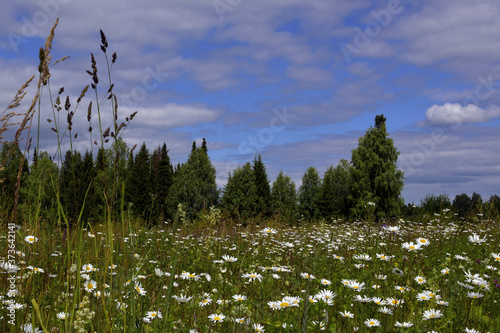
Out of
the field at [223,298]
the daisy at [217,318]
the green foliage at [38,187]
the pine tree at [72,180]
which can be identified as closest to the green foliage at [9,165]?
the green foliage at [38,187]

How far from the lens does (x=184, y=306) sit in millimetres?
3186

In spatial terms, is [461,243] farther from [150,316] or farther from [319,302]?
[150,316]

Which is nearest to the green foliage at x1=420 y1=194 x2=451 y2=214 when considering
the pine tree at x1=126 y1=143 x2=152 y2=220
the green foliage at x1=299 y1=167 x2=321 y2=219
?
the green foliage at x1=299 y1=167 x2=321 y2=219

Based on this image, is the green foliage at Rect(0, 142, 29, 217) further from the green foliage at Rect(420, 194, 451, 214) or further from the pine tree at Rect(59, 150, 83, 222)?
the green foliage at Rect(420, 194, 451, 214)

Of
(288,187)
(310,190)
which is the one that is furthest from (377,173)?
(288,187)

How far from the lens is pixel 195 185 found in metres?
26.9

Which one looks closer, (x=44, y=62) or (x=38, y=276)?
(x=44, y=62)

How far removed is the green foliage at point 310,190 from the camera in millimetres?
27703

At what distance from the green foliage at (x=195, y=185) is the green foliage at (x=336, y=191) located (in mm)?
8401

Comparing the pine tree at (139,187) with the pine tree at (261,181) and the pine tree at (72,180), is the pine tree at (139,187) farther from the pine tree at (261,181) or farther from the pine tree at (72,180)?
the pine tree at (72,180)

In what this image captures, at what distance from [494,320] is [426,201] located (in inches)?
718

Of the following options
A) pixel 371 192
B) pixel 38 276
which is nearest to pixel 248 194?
pixel 371 192

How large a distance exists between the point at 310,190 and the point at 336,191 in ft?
19.6

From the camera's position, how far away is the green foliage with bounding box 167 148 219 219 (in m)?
26.8
